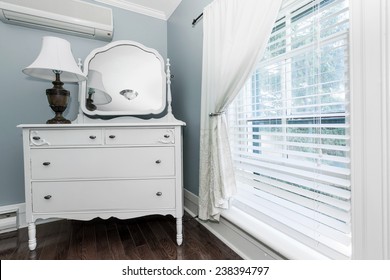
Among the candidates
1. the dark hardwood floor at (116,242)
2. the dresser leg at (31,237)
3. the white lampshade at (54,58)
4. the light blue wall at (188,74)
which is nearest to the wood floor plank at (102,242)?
the dark hardwood floor at (116,242)

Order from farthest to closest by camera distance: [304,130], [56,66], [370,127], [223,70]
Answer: [56,66] < [223,70] < [304,130] < [370,127]

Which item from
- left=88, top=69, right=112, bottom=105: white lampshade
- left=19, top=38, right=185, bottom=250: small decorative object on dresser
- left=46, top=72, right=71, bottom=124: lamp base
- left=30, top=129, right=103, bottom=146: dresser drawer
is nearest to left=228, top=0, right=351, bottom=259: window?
left=19, top=38, right=185, bottom=250: small decorative object on dresser

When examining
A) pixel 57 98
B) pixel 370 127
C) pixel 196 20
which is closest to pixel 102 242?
pixel 57 98

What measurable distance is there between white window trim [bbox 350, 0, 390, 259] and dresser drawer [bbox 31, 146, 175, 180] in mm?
1004

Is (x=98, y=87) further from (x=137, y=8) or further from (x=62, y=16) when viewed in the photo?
(x=137, y=8)

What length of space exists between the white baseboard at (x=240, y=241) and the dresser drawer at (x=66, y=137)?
1.05 metres

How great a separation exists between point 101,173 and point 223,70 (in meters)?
1.07

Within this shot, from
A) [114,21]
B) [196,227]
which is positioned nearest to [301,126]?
[196,227]

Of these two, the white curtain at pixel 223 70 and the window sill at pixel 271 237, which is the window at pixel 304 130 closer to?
the window sill at pixel 271 237

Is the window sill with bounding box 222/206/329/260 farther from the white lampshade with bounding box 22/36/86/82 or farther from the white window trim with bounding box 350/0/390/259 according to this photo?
the white lampshade with bounding box 22/36/86/82

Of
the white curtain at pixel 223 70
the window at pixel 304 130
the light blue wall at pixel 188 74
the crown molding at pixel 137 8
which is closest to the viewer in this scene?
the window at pixel 304 130

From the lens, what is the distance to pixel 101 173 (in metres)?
1.36

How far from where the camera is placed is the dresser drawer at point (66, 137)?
1.32 m

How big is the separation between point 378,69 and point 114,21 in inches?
87.4
